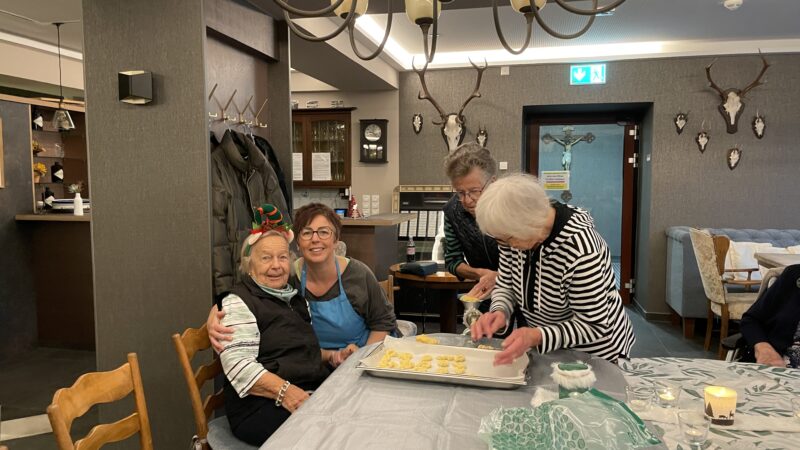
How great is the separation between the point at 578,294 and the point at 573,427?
710 millimetres

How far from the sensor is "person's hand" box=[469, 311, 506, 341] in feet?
5.56

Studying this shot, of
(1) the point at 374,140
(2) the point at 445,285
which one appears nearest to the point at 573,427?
(2) the point at 445,285

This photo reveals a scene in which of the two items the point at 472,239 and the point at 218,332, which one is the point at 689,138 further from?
the point at 218,332

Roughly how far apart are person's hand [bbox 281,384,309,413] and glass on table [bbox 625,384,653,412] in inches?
38.3

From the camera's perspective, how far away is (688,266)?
5.00m

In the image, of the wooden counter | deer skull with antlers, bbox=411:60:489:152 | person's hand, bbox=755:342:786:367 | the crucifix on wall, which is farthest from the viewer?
the crucifix on wall

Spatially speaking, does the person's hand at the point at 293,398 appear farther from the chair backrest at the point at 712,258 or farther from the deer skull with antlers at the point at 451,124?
the deer skull with antlers at the point at 451,124

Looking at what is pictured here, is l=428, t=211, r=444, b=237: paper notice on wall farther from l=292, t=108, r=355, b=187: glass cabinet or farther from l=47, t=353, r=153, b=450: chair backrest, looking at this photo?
l=47, t=353, r=153, b=450: chair backrest

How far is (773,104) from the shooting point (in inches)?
217

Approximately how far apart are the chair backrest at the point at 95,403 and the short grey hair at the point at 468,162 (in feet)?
4.53

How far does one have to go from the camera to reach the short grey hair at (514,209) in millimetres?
1555

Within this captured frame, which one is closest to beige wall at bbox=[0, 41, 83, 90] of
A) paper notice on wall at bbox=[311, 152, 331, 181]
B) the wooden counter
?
the wooden counter

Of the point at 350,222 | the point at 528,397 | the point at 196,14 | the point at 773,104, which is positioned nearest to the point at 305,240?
the point at 528,397

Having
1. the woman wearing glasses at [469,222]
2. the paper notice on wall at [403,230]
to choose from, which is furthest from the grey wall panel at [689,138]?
the woman wearing glasses at [469,222]
